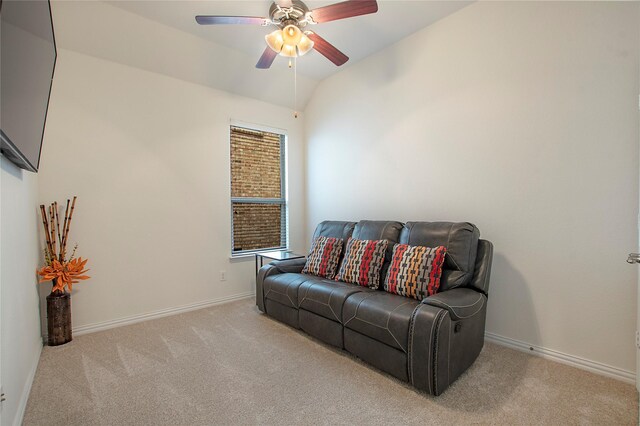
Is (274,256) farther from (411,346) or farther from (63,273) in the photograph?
(411,346)

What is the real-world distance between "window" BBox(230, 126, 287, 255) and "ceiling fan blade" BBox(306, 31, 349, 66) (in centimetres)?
182

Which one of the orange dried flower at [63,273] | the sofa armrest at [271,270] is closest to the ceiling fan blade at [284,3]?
the sofa armrest at [271,270]

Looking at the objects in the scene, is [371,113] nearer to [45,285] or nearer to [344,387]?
[344,387]

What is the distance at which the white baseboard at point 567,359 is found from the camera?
194 centimetres

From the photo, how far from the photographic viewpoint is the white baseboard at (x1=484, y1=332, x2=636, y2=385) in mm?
1942

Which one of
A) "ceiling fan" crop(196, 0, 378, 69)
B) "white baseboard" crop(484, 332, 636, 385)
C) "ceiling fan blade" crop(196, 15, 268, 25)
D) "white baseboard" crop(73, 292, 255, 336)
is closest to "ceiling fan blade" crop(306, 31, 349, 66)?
"ceiling fan" crop(196, 0, 378, 69)

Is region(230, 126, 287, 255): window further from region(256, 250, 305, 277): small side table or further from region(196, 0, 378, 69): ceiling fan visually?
region(196, 0, 378, 69): ceiling fan

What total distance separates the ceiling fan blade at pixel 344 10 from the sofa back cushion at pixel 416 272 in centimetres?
176

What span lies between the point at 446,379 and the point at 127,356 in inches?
93.3

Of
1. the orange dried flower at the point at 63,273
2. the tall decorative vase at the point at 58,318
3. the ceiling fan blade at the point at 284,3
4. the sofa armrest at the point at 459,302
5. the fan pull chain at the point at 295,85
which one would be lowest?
the tall decorative vase at the point at 58,318

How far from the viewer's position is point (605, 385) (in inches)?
74.6

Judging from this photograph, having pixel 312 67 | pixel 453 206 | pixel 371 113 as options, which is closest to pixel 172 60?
pixel 312 67

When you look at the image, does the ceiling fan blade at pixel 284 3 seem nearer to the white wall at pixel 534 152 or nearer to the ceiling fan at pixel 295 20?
the ceiling fan at pixel 295 20

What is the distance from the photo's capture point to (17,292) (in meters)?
1.79
